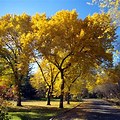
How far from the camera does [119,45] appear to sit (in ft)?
78.2

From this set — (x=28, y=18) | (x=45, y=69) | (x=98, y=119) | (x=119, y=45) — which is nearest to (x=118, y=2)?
(x=119, y=45)

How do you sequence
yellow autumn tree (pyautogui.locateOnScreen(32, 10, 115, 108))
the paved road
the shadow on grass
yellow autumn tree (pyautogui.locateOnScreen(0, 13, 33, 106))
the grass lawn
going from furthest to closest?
1. yellow autumn tree (pyautogui.locateOnScreen(0, 13, 33, 106))
2. yellow autumn tree (pyautogui.locateOnScreen(32, 10, 115, 108))
3. the paved road
4. the grass lawn
5. the shadow on grass

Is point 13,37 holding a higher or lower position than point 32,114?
higher

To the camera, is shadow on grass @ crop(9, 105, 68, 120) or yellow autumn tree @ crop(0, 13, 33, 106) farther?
yellow autumn tree @ crop(0, 13, 33, 106)

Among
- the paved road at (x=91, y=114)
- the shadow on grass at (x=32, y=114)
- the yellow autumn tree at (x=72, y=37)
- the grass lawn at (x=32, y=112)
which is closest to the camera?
the shadow on grass at (x=32, y=114)

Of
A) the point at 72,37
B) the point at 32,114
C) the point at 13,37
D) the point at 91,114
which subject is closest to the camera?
the point at 32,114

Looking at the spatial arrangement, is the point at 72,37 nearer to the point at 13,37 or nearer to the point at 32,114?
the point at 13,37

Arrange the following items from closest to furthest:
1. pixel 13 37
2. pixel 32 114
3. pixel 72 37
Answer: pixel 32 114 < pixel 72 37 < pixel 13 37

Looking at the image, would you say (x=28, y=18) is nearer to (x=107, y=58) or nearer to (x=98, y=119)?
(x=107, y=58)

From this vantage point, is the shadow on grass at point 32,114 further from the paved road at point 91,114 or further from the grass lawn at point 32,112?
the paved road at point 91,114

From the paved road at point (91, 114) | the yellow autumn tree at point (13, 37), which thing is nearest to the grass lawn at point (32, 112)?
the paved road at point (91, 114)

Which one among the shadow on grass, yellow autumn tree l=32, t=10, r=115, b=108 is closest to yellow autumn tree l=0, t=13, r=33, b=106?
yellow autumn tree l=32, t=10, r=115, b=108

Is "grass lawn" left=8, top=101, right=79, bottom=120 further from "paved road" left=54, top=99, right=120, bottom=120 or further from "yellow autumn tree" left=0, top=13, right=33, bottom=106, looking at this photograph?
"yellow autumn tree" left=0, top=13, right=33, bottom=106

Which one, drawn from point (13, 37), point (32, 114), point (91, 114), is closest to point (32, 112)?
point (32, 114)
